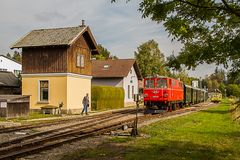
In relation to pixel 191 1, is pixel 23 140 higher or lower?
lower

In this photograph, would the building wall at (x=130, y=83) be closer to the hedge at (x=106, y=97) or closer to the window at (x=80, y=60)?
the hedge at (x=106, y=97)

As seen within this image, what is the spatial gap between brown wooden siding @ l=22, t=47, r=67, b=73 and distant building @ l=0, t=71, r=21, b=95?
6.60 ft

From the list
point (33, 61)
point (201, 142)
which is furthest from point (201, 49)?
point (33, 61)

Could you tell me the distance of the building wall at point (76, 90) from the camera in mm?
32109

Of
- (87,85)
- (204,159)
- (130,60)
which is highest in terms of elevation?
(130,60)

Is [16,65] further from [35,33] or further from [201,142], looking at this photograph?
[201,142]

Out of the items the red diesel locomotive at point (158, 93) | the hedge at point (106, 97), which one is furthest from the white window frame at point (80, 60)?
the red diesel locomotive at point (158, 93)

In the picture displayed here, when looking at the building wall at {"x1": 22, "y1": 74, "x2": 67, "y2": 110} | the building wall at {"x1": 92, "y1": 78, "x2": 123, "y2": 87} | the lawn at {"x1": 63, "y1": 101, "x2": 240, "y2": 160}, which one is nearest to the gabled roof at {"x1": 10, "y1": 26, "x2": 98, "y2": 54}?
the building wall at {"x1": 22, "y1": 74, "x2": 67, "y2": 110}

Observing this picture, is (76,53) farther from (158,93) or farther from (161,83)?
(158,93)

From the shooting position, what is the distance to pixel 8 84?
109ft

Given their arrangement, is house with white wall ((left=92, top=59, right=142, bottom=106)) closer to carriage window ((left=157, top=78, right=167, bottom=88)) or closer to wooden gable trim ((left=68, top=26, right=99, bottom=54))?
wooden gable trim ((left=68, top=26, right=99, bottom=54))

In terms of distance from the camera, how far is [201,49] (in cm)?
869

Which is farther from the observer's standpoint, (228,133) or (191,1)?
(228,133)

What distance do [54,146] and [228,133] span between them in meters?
8.54
